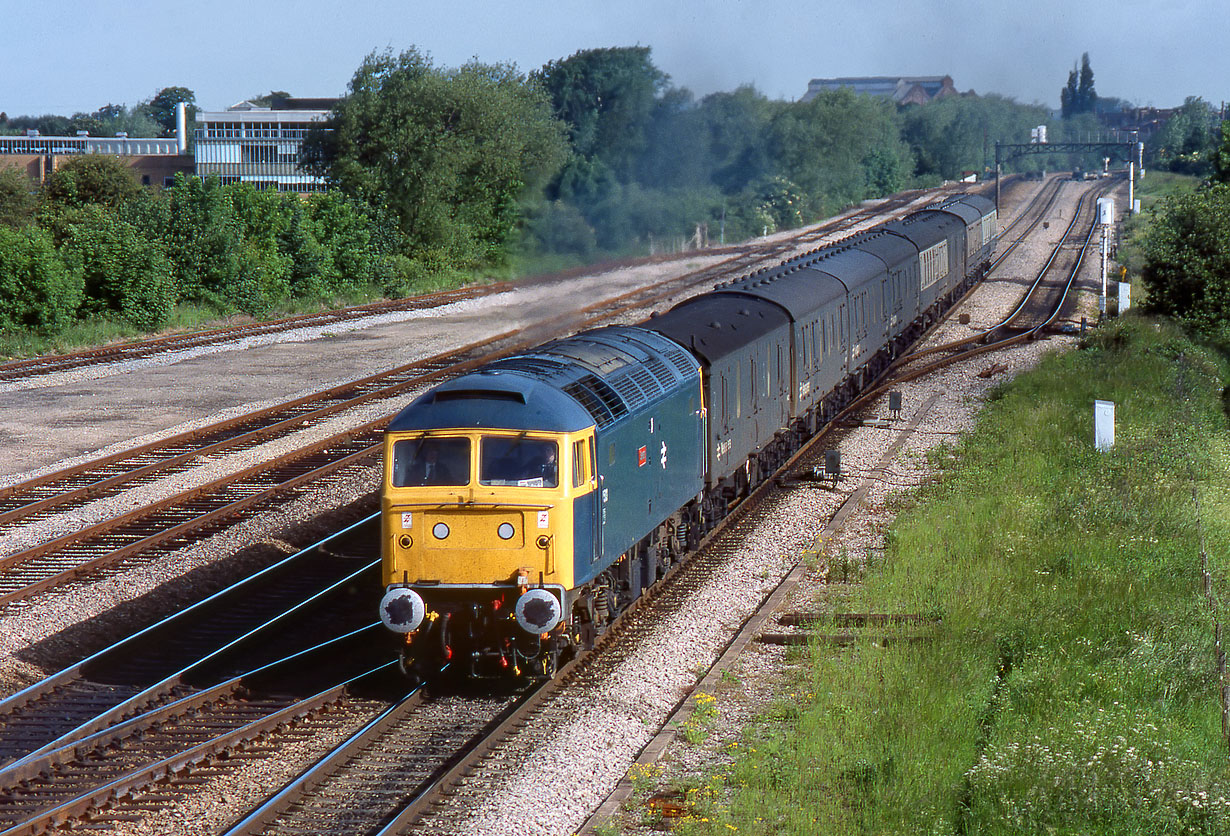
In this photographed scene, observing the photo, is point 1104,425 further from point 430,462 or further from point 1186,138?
point 1186,138

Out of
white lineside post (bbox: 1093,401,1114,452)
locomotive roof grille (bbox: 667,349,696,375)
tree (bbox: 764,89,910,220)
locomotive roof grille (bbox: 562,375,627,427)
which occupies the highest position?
tree (bbox: 764,89,910,220)

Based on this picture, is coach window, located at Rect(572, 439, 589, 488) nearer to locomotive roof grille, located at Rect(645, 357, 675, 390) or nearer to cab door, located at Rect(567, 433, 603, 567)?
cab door, located at Rect(567, 433, 603, 567)

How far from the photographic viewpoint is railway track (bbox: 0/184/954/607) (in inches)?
671

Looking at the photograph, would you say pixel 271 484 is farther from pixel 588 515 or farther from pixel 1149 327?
pixel 1149 327

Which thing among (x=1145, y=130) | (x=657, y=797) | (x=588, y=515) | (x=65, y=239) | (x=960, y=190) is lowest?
(x=657, y=797)

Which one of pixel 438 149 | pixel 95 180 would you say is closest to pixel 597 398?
pixel 438 149

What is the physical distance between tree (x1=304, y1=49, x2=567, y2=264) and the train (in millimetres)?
37540

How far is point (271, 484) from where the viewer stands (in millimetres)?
21234

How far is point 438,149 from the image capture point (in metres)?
55.3

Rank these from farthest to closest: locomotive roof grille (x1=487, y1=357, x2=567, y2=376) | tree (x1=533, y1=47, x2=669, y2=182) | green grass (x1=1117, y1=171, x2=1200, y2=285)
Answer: green grass (x1=1117, y1=171, x2=1200, y2=285), tree (x1=533, y1=47, x2=669, y2=182), locomotive roof grille (x1=487, y1=357, x2=567, y2=376)

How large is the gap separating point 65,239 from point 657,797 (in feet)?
113

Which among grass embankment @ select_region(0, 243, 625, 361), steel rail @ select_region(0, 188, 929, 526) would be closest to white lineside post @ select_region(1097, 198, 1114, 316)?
grass embankment @ select_region(0, 243, 625, 361)

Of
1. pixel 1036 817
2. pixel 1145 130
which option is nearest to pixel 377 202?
pixel 1036 817

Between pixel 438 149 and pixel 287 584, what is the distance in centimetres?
4162
